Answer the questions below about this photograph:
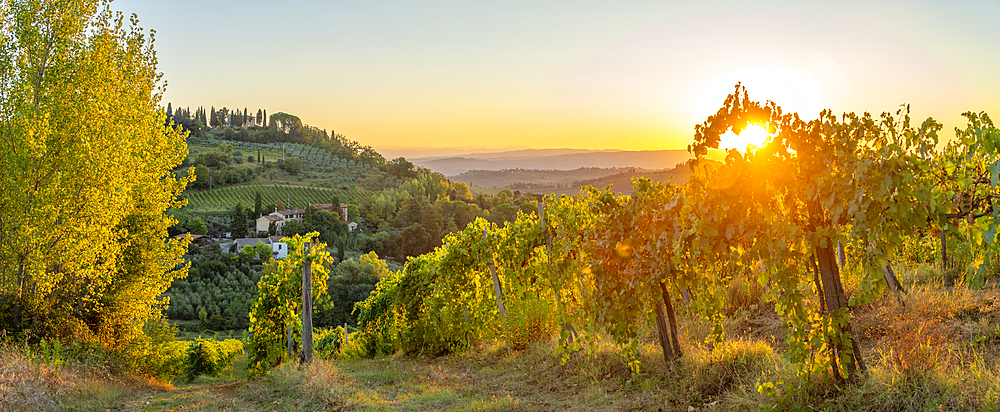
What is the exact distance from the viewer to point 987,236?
2.45 m

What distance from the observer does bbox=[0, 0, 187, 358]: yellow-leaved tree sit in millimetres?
7199

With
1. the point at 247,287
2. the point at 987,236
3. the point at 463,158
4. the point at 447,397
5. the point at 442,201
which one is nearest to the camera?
the point at 987,236

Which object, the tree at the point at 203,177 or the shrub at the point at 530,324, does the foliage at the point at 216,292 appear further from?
the shrub at the point at 530,324

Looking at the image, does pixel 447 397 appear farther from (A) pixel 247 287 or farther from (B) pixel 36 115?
(A) pixel 247 287

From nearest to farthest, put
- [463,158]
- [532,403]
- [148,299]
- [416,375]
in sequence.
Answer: [532,403] → [416,375] → [148,299] → [463,158]

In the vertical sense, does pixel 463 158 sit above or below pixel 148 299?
above

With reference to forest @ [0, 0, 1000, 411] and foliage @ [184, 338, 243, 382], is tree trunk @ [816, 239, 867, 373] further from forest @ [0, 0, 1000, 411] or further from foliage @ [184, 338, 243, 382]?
foliage @ [184, 338, 243, 382]

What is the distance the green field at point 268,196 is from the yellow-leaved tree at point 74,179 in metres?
61.4

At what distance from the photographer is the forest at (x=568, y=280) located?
3.21 m

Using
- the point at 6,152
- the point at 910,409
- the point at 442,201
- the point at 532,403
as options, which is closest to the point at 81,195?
the point at 6,152

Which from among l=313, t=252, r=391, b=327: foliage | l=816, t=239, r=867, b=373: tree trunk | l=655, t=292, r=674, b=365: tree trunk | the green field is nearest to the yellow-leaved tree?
l=655, t=292, r=674, b=365: tree trunk

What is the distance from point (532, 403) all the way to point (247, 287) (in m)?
39.0

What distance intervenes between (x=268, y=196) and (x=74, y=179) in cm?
7160

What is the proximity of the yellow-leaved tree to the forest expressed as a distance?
3 cm
